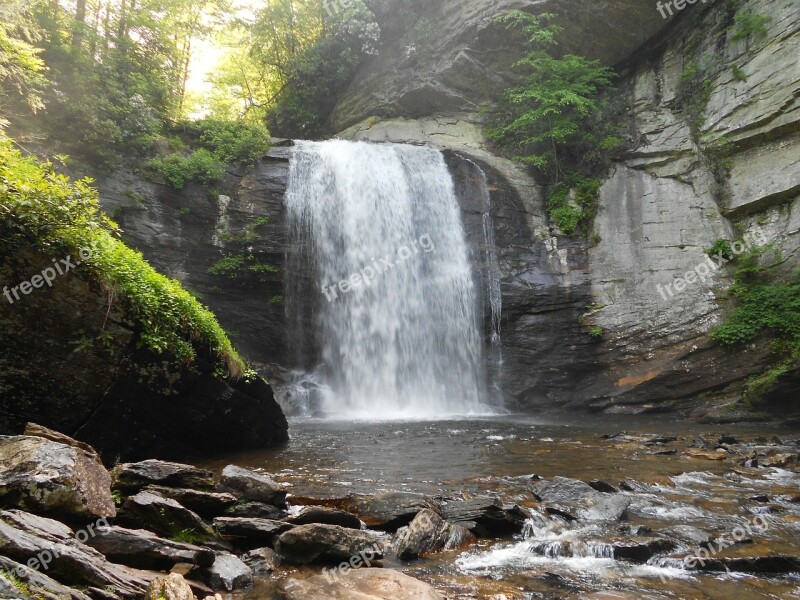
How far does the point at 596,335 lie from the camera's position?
614 inches

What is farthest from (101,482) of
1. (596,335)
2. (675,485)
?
(596,335)

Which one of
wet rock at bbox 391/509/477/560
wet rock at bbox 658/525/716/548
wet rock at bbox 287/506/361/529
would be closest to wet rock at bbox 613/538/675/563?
wet rock at bbox 658/525/716/548

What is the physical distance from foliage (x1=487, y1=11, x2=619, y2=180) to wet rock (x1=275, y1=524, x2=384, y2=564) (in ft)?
56.6

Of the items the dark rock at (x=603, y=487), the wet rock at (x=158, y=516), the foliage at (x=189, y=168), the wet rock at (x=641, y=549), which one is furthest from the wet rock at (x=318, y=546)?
the foliage at (x=189, y=168)

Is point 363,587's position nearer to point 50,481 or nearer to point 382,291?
point 50,481

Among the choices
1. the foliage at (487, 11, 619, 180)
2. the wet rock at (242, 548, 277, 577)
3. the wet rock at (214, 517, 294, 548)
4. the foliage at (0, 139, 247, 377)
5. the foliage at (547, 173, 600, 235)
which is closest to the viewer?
the wet rock at (242, 548, 277, 577)

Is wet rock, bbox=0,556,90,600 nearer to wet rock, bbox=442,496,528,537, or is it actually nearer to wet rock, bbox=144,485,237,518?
wet rock, bbox=144,485,237,518

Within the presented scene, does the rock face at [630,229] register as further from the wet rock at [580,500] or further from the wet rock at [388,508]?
the wet rock at [388,508]

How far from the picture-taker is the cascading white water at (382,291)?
15242 millimetres

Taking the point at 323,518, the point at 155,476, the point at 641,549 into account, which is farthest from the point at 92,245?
the point at 641,549

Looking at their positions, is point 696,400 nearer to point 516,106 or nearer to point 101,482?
point 516,106

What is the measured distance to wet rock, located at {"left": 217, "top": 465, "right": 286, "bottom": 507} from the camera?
4.59 meters

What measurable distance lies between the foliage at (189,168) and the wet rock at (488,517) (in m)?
14.0

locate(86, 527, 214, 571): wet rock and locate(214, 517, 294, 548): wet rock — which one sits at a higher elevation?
locate(86, 527, 214, 571): wet rock
